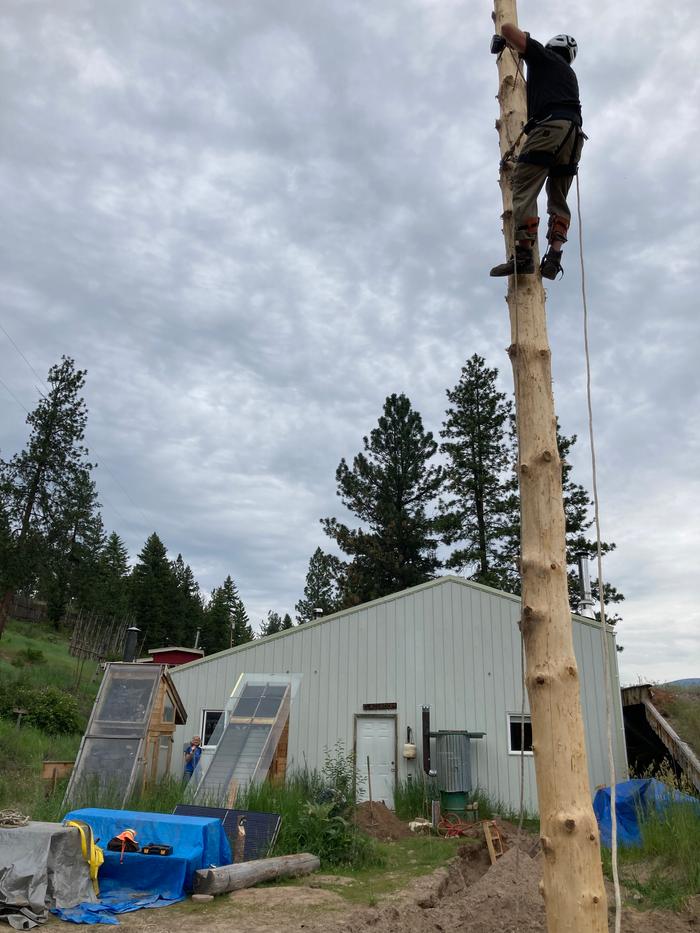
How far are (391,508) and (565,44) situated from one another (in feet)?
89.8

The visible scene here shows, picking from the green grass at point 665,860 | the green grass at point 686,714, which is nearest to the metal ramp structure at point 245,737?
the green grass at point 665,860

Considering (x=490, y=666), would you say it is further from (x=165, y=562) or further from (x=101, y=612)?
(x=165, y=562)

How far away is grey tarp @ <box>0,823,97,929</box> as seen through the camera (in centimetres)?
671

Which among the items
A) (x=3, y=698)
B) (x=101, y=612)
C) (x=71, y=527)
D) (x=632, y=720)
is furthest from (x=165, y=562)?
(x=632, y=720)

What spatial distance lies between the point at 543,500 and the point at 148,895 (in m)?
6.61

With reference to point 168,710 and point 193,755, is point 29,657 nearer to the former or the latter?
point 193,755

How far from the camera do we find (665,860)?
8.09 meters

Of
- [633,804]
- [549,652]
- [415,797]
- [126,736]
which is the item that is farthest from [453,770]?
[549,652]

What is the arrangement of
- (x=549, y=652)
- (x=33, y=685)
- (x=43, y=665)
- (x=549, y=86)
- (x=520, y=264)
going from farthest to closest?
(x=43, y=665) < (x=33, y=685) < (x=549, y=86) < (x=520, y=264) < (x=549, y=652)

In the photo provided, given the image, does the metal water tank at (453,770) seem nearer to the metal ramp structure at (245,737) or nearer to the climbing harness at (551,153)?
the metal ramp structure at (245,737)

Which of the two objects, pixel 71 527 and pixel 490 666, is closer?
pixel 490 666

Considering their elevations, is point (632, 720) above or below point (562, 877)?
above

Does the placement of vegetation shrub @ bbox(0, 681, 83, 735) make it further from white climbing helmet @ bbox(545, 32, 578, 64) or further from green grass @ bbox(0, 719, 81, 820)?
white climbing helmet @ bbox(545, 32, 578, 64)

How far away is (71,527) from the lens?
30359 millimetres
